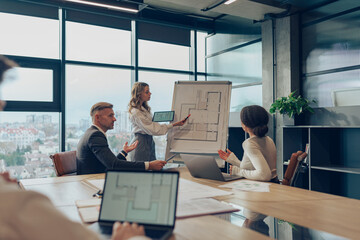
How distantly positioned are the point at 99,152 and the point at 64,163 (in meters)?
0.38

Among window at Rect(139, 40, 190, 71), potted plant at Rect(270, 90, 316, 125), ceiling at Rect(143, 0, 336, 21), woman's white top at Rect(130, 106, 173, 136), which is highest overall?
ceiling at Rect(143, 0, 336, 21)

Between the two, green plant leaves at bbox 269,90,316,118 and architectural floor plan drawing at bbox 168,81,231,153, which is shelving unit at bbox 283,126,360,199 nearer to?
green plant leaves at bbox 269,90,316,118

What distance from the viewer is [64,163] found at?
247cm

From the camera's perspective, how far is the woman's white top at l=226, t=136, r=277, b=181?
2.04 meters

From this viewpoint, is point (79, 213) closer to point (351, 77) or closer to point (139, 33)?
point (351, 77)

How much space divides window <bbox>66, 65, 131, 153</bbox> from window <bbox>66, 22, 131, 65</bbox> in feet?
0.60

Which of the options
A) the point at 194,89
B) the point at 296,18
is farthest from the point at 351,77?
the point at 194,89

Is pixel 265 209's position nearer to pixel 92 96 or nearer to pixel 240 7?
pixel 240 7

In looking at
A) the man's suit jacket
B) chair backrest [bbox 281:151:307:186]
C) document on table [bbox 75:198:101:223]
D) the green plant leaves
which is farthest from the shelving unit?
document on table [bbox 75:198:101:223]

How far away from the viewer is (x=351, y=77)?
391 cm

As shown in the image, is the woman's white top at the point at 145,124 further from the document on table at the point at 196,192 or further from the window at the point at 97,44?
the window at the point at 97,44

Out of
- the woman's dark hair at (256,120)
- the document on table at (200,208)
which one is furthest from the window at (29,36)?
the document on table at (200,208)

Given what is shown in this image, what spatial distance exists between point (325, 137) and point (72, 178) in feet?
10.9

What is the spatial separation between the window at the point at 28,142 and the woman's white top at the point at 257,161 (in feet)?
11.4
